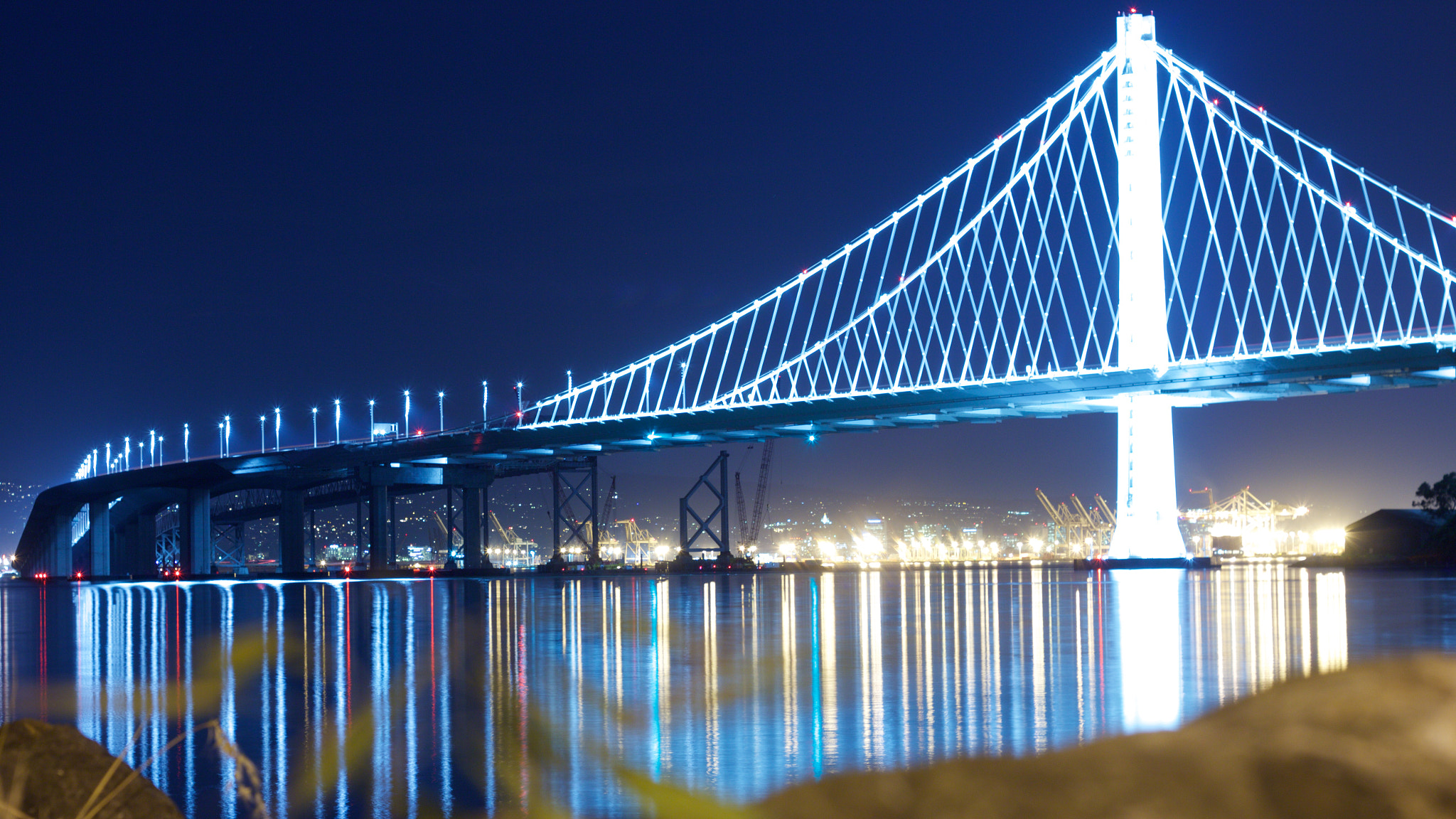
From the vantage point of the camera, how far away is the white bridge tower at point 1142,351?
5881cm

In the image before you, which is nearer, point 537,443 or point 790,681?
point 790,681

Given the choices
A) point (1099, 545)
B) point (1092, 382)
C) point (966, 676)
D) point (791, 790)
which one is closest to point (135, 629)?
point (966, 676)

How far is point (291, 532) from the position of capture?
299 feet

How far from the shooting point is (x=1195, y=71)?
63.9 meters

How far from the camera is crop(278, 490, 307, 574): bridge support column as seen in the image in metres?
89.8

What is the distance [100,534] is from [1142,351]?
262 feet

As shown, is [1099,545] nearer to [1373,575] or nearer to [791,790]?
[1373,575]

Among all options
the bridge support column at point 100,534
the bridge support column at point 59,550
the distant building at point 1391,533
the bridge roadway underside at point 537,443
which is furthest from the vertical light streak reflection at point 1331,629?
the bridge support column at point 59,550

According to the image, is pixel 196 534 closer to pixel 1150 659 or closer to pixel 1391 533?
pixel 1391 533

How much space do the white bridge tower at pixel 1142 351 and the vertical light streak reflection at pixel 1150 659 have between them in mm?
23394

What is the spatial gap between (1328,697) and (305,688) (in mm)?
11565

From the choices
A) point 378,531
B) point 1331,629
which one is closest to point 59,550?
point 378,531

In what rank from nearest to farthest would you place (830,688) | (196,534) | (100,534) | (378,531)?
(830,688) → (378,531) → (196,534) → (100,534)

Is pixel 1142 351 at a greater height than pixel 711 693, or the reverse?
pixel 1142 351
